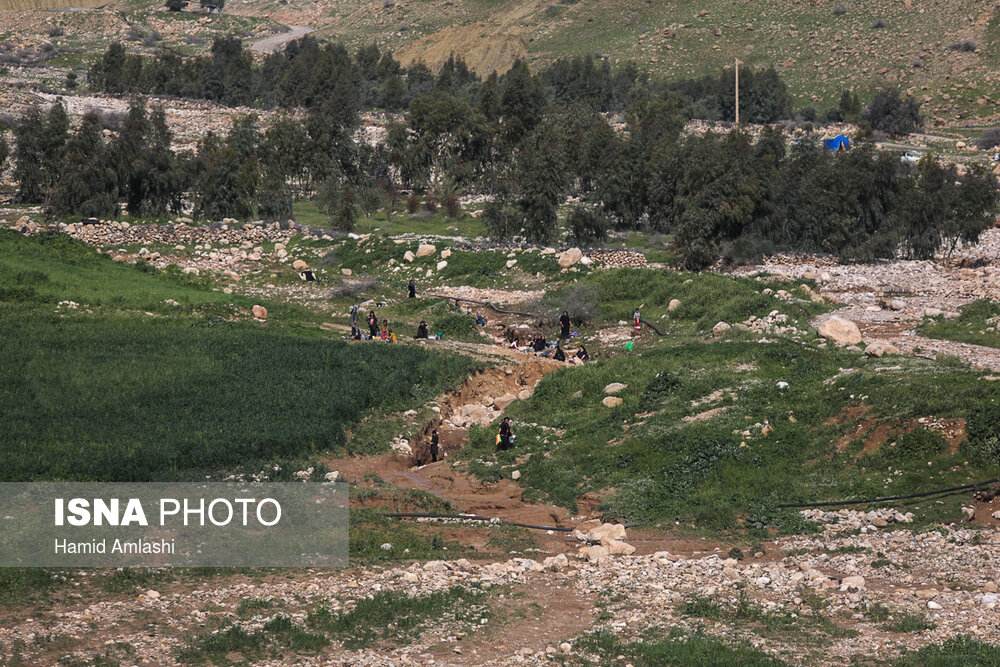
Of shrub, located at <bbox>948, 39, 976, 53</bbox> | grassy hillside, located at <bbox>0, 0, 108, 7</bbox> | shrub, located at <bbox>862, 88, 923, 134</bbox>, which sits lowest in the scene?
shrub, located at <bbox>862, 88, 923, 134</bbox>

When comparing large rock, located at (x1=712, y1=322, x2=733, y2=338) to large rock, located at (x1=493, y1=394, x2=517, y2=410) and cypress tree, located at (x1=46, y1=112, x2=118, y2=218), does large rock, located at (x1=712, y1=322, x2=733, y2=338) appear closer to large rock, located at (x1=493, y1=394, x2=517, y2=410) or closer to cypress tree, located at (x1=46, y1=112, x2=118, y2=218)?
large rock, located at (x1=493, y1=394, x2=517, y2=410)

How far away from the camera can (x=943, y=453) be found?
18.0 m

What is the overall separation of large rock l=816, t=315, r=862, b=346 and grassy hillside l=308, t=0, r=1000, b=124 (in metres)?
61.6

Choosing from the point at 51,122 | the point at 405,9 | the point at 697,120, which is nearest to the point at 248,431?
the point at 51,122

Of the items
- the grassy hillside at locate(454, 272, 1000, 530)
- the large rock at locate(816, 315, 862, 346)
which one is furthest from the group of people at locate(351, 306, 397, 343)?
the large rock at locate(816, 315, 862, 346)

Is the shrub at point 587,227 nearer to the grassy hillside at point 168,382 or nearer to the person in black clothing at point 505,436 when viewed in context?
the grassy hillside at point 168,382

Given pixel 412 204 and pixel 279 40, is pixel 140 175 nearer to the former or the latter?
pixel 412 204

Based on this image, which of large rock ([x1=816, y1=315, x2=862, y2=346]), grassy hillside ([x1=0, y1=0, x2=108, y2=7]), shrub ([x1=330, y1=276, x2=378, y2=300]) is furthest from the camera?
grassy hillside ([x1=0, y1=0, x2=108, y2=7])

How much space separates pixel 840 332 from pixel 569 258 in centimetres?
1313

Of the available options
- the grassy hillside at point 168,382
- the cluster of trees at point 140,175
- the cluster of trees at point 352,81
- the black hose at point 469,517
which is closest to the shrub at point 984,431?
the black hose at point 469,517

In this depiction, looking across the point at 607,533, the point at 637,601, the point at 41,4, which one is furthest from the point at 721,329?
the point at 41,4

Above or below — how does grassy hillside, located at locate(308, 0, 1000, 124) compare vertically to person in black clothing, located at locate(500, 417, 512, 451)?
above

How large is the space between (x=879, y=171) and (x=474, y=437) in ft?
84.9

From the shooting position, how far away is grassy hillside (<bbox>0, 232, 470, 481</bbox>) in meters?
18.6
